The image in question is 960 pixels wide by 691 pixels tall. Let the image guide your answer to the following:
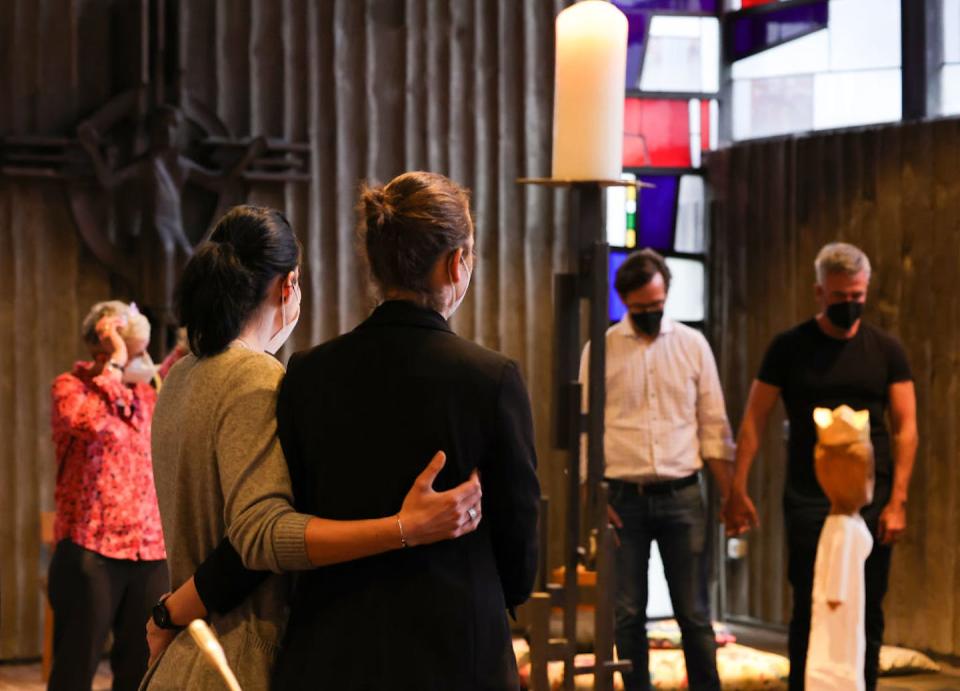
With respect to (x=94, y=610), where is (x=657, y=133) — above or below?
above

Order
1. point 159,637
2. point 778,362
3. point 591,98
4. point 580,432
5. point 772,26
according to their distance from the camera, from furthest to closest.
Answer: point 772,26 → point 778,362 → point 580,432 → point 591,98 → point 159,637

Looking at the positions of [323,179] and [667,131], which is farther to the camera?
[667,131]

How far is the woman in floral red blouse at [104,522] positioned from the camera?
394cm

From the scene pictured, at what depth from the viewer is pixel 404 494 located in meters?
1.76

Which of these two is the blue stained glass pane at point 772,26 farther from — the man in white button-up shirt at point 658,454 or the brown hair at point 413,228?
the brown hair at point 413,228

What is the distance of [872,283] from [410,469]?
14.3ft

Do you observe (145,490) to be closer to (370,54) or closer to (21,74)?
(21,74)

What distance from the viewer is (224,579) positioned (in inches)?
72.3

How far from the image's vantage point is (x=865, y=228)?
583 cm

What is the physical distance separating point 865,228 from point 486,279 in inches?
66.1

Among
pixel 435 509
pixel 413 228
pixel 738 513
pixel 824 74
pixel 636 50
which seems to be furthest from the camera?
pixel 636 50

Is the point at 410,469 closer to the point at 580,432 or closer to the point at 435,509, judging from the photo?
the point at 435,509

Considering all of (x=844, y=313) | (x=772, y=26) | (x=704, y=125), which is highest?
(x=772, y=26)

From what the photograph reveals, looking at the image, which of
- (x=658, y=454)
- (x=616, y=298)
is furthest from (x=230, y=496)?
(x=616, y=298)
